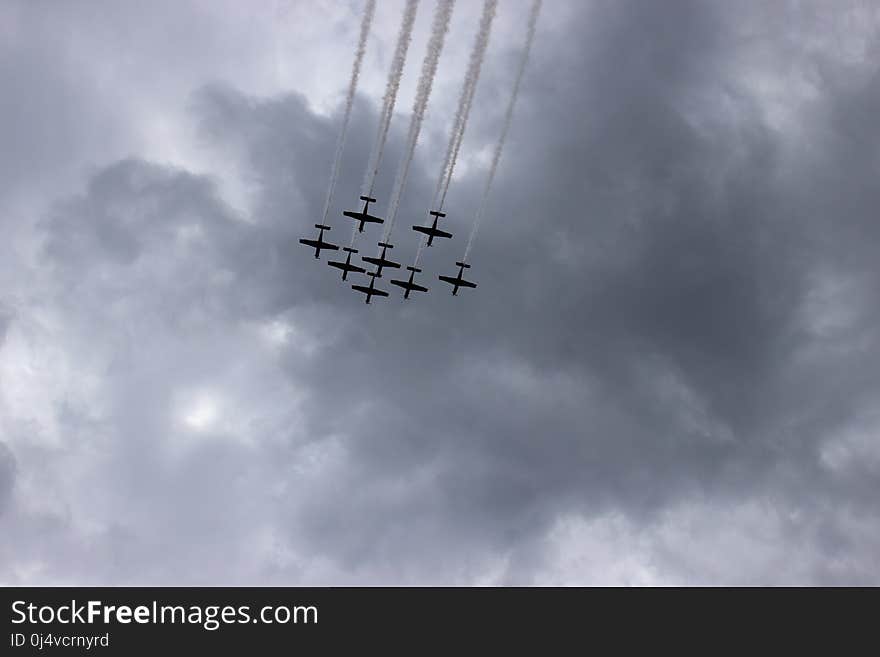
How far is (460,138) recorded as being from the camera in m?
77.6
